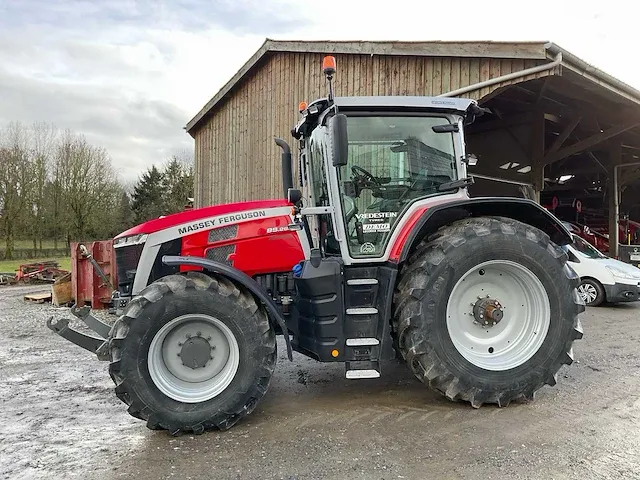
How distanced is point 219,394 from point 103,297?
598 cm

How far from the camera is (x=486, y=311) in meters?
4.04

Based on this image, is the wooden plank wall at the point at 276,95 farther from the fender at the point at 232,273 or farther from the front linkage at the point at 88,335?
the front linkage at the point at 88,335

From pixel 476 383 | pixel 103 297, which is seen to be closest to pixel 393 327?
pixel 476 383

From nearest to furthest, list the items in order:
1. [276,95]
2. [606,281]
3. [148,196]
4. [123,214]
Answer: [606,281], [276,95], [123,214], [148,196]

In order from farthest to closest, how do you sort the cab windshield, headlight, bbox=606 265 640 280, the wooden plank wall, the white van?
headlight, bbox=606 265 640 280 → the white van → the wooden plank wall → the cab windshield

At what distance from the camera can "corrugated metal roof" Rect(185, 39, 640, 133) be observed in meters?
7.41

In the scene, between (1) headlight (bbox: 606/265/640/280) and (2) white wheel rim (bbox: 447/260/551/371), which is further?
(1) headlight (bbox: 606/265/640/280)

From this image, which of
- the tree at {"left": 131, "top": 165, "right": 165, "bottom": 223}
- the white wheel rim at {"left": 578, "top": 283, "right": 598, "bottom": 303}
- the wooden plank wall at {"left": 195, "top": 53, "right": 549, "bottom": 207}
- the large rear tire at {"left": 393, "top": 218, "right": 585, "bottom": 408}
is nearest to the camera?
the large rear tire at {"left": 393, "top": 218, "right": 585, "bottom": 408}

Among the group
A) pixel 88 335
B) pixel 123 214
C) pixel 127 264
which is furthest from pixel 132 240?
pixel 123 214

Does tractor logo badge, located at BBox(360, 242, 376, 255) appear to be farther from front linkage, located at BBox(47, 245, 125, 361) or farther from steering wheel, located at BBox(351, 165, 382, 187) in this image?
front linkage, located at BBox(47, 245, 125, 361)

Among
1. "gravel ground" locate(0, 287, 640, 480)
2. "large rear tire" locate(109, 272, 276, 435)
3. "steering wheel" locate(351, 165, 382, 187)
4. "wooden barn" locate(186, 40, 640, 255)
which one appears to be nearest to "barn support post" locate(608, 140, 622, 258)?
"wooden barn" locate(186, 40, 640, 255)

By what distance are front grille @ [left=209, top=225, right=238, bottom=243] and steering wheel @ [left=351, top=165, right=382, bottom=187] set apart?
1.06m

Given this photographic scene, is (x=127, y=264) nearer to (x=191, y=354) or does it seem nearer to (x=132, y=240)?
(x=132, y=240)

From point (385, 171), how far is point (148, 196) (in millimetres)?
41465
